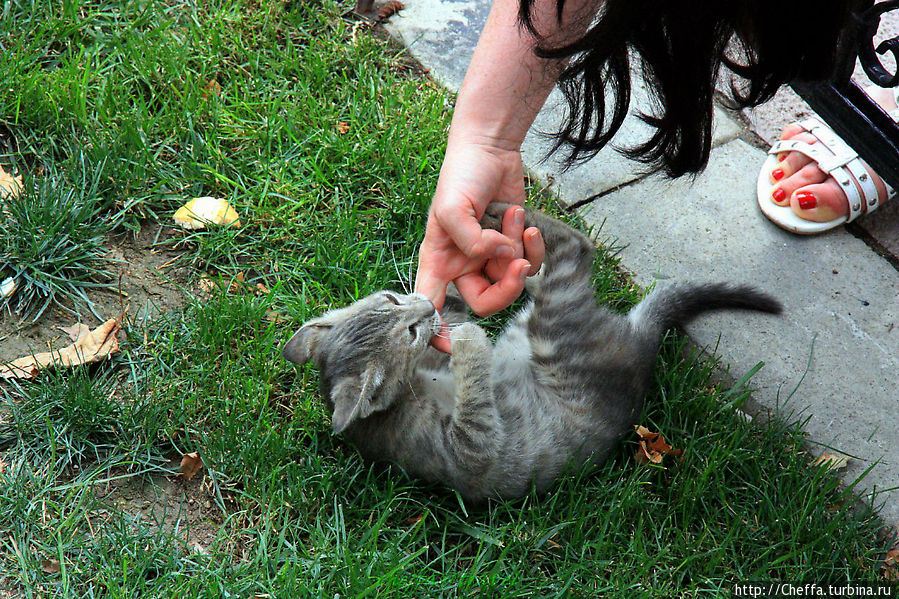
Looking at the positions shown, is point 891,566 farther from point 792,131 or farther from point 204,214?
point 204,214

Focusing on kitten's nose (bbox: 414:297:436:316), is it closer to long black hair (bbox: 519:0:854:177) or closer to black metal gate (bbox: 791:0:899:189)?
long black hair (bbox: 519:0:854:177)

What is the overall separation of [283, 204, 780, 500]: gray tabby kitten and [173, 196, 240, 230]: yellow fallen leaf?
24.9 inches

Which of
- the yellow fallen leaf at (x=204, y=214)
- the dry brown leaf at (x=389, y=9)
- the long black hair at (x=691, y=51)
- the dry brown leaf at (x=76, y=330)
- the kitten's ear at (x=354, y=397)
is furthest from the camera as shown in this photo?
the dry brown leaf at (x=389, y=9)

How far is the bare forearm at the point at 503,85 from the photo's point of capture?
217 cm

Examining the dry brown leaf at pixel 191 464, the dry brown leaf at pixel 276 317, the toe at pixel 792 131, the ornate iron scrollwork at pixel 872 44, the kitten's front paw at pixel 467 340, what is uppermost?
the ornate iron scrollwork at pixel 872 44

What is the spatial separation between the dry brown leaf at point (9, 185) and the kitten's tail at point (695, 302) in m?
2.08

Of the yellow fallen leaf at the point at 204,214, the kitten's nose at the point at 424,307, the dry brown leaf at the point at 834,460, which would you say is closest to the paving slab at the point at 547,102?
the kitten's nose at the point at 424,307

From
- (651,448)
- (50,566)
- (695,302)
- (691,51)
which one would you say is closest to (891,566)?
(651,448)

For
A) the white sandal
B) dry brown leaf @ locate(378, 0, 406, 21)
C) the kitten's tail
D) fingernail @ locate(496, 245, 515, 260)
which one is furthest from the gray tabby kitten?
dry brown leaf @ locate(378, 0, 406, 21)

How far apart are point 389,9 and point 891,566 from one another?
9.45 feet

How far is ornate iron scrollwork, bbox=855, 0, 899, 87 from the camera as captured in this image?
5.55ft

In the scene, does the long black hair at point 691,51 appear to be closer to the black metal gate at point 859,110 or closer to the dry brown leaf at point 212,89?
the black metal gate at point 859,110

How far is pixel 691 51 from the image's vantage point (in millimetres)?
1558

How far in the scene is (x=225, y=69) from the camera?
10.5ft
